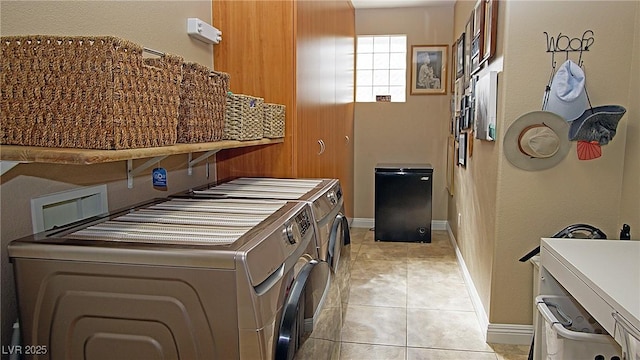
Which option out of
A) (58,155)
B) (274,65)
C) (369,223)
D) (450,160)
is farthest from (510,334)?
(369,223)

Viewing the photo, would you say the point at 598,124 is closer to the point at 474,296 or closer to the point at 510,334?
the point at 510,334

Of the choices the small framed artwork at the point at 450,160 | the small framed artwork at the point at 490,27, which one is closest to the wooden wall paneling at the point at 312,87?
the small framed artwork at the point at 490,27

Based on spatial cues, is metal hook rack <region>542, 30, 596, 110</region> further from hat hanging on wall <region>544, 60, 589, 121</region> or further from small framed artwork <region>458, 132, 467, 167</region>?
small framed artwork <region>458, 132, 467, 167</region>

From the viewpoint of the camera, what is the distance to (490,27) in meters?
2.68

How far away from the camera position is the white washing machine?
107 centimetres

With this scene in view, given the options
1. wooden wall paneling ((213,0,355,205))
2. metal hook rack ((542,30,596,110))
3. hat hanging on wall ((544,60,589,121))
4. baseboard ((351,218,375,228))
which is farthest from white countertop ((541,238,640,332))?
baseboard ((351,218,375,228))

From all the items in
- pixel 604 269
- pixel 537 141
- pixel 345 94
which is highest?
pixel 345 94

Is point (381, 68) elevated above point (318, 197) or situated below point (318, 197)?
above

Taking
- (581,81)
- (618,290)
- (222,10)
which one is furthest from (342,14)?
(618,290)

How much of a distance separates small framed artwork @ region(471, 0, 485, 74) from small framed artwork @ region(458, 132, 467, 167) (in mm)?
620

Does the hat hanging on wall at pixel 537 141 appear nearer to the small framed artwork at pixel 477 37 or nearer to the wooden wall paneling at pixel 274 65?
the small framed artwork at pixel 477 37

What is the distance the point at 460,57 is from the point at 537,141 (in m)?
2.19

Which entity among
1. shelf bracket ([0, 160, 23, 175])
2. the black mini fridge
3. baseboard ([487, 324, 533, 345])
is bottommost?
baseboard ([487, 324, 533, 345])

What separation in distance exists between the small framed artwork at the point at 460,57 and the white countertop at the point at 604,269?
8.67ft
